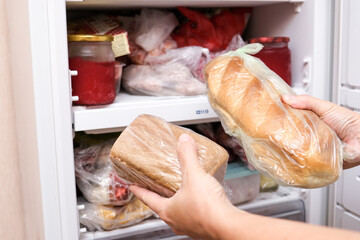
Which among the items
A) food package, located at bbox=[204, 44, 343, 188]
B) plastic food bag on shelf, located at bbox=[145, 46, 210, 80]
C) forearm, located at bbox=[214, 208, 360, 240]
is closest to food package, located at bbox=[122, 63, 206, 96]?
plastic food bag on shelf, located at bbox=[145, 46, 210, 80]

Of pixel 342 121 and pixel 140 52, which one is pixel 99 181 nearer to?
pixel 140 52

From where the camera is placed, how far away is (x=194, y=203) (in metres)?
0.62

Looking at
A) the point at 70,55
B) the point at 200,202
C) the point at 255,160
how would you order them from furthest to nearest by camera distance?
1. the point at 70,55
2. the point at 255,160
3. the point at 200,202

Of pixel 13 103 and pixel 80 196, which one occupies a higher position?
pixel 13 103

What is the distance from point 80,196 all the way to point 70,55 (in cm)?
41

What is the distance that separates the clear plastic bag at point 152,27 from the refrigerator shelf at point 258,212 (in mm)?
520

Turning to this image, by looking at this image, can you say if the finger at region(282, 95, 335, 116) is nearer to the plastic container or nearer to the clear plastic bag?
the plastic container

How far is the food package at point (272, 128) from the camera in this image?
0.72 meters

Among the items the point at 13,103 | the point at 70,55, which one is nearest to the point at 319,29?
the point at 70,55

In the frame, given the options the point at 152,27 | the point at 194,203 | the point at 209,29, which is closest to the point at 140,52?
the point at 152,27

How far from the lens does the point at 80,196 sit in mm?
1125

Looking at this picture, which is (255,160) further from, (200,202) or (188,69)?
(188,69)

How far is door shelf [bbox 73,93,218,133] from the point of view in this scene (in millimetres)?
908

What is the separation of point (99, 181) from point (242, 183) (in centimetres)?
42
